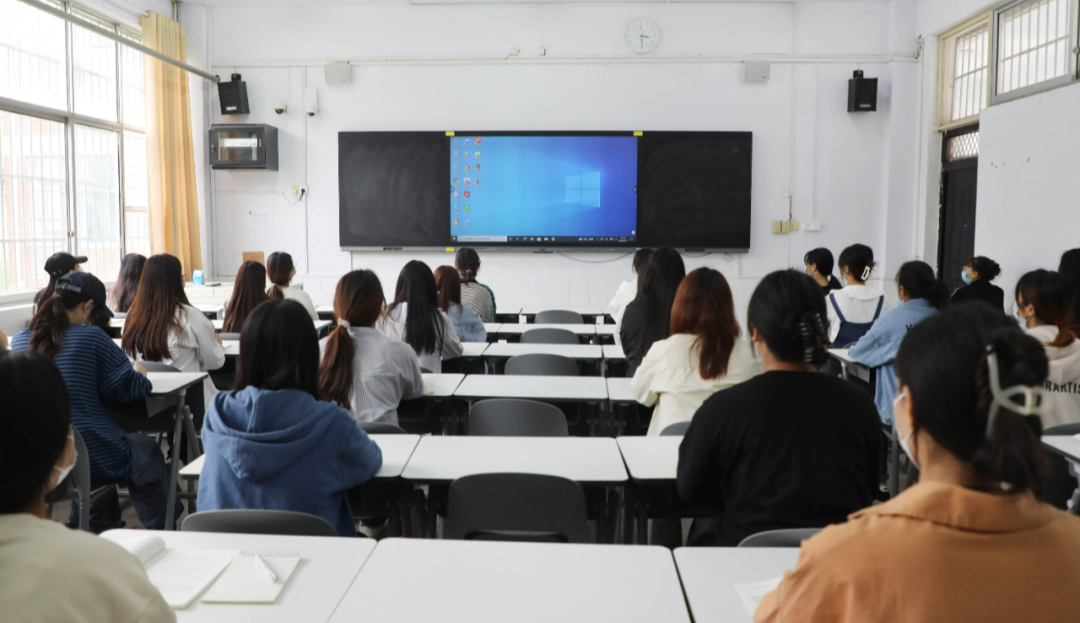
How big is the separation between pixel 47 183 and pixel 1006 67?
731cm

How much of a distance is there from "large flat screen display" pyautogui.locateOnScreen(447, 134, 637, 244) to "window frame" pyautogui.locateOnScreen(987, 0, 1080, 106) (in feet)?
9.58

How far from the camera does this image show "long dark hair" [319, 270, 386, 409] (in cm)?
→ 279

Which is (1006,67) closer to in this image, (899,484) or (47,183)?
(899,484)

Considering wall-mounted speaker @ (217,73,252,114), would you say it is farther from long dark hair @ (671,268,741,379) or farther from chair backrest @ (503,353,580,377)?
long dark hair @ (671,268,741,379)

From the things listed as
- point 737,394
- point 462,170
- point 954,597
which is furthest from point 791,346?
point 462,170

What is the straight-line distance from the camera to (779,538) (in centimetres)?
161

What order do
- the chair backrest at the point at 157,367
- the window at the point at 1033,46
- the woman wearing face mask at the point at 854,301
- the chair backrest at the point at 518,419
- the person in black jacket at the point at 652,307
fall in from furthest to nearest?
the window at the point at 1033,46 < the woman wearing face mask at the point at 854,301 < the person in black jacket at the point at 652,307 < the chair backrest at the point at 157,367 < the chair backrest at the point at 518,419

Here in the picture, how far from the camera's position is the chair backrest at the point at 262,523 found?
1709 millimetres

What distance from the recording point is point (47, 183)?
572 cm

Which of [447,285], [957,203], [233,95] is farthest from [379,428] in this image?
[957,203]

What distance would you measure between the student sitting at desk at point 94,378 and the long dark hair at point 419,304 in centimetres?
126

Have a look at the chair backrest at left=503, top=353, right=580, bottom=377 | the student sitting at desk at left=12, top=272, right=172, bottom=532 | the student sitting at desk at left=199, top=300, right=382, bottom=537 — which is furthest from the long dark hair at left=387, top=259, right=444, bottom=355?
the student sitting at desk at left=199, top=300, right=382, bottom=537

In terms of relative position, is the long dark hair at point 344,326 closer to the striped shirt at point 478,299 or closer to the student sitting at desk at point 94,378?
the student sitting at desk at point 94,378

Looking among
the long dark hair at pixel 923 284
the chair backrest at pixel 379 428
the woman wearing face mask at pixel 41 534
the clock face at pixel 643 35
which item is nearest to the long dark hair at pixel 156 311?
the chair backrest at pixel 379 428
